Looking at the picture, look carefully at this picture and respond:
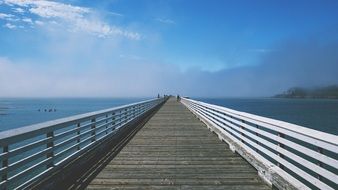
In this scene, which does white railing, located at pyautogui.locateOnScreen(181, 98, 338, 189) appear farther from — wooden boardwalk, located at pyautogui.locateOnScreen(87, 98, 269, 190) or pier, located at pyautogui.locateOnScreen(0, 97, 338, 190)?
wooden boardwalk, located at pyautogui.locateOnScreen(87, 98, 269, 190)

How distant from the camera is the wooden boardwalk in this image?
6283 mm

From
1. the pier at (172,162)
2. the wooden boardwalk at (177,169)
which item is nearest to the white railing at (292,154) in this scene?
the pier at (172,162)

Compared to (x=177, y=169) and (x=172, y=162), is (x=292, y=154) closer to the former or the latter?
(x=177, y=169)

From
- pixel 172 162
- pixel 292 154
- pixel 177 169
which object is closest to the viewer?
pixel 292 154

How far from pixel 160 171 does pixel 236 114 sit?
134 inches

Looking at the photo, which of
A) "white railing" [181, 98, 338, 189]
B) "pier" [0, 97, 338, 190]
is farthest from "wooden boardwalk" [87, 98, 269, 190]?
"white railing" [181, 98, 338, 189]

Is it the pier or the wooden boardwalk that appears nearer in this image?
the pier

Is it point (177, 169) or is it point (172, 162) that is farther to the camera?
point (172, 162)

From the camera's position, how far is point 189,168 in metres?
7.57

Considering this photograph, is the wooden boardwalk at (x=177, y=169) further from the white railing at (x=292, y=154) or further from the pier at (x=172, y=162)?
the white railing at (x=292, y=154)

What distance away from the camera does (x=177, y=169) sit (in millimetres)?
7488

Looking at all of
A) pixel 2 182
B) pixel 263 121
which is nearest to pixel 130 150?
pixel 263 121

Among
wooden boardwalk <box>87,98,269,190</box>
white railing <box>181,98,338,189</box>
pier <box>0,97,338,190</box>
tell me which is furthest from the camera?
wooden boardwalk <box>87,98,269,190</box>

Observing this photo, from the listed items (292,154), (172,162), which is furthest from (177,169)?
(292,154)
